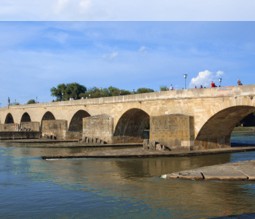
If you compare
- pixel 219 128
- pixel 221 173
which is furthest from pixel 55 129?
pixel 221 173

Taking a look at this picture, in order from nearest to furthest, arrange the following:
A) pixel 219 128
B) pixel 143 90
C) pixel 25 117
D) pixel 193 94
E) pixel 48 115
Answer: pixel 193 94
pixel 219 128
pixel 48 115
pixel 25 117
pixel 143 90

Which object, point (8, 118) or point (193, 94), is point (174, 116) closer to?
point (193, 94)

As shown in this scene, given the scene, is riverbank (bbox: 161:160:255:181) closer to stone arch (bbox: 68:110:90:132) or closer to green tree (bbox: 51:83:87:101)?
stone arch (bbox: 68:110:90:132)

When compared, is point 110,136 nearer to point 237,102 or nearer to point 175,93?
point 175,93

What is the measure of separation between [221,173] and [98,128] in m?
23.7

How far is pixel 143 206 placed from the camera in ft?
40.0

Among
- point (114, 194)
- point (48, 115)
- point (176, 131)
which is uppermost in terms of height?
point (48, 115)

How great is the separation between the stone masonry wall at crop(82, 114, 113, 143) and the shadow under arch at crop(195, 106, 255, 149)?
12.1 meters

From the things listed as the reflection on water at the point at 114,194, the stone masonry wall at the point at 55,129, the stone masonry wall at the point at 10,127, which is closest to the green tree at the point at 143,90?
the stone masonry wall at the point at 10,127

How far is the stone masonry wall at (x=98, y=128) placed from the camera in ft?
126

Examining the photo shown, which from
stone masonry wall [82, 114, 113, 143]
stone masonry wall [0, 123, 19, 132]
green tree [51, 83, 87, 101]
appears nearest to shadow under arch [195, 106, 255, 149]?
stone masonry wall [82, 114, 113, 143]

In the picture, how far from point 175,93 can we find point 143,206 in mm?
17877

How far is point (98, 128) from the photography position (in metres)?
39.0

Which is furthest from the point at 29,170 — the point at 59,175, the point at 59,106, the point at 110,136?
the point at 59,106
